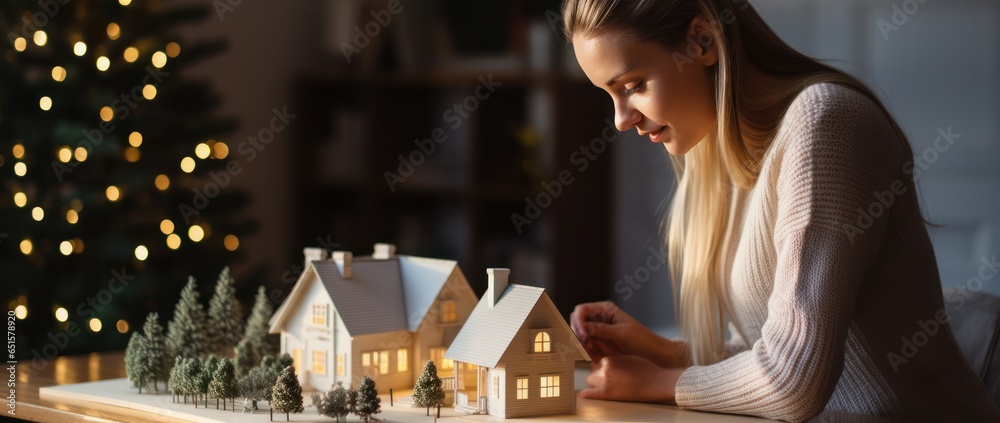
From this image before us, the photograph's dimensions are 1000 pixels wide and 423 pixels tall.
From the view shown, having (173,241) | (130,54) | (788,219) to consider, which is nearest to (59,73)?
(130,54)

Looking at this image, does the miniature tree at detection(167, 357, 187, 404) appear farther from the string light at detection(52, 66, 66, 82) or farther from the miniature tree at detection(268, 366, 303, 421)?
the string light at detection(52, 66, 66, 82)

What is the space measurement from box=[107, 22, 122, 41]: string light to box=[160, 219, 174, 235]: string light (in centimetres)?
54

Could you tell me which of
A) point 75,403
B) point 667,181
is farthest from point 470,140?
point 75,403

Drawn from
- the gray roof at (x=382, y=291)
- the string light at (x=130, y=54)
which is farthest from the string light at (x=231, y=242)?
the gray roof at (x=382, y=291)

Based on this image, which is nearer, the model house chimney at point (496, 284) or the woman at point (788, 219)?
the woman at point (788, 219)

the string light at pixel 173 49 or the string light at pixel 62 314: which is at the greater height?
the string light at pixel 173 49

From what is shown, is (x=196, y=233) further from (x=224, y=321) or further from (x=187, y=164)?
(x=224, y=321)

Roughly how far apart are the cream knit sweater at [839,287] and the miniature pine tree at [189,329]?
846 millimetres

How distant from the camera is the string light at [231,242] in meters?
3.18

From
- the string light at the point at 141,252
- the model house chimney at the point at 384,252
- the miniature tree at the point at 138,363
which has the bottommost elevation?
the miniature tree at the point at 138,363

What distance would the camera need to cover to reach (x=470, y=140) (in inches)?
169

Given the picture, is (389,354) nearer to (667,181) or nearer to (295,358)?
(295,358)

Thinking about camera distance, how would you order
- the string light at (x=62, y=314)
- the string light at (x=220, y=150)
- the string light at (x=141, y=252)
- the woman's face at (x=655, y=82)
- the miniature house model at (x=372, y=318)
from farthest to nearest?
1. the string light at (x=220, y=150)
2. the string light at (x=141, y=252)
3. the string light at (x=62, y=314)
4. the miniature house model at (x=372, y=318)
5. the woman's face at (x=655, y=82)

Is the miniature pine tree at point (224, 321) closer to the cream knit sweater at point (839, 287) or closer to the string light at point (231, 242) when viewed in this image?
the cream knit sweater at point (839, 287)
